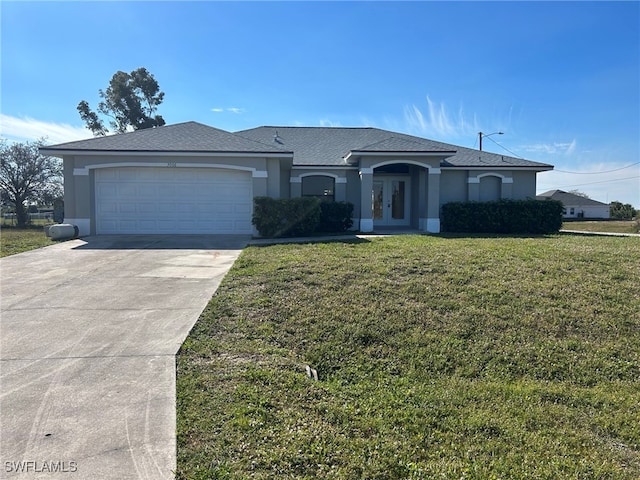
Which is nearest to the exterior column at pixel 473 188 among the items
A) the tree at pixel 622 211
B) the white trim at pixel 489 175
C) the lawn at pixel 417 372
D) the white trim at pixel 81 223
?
the white trim at pixel 489 175

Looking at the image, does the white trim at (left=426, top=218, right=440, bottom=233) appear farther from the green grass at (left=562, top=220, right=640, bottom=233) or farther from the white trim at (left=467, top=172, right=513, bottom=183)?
the green grass at (left=562, top=220, right=640, bottom=233)

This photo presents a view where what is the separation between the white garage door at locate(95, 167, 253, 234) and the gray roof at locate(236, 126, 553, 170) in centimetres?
428

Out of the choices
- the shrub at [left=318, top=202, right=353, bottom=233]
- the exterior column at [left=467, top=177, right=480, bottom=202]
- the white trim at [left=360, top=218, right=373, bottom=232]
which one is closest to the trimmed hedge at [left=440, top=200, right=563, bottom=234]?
the exterior column at [left=467, top=177, right=480, bottom=202]

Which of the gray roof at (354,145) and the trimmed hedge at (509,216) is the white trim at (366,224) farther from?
the trimmed hedge at (509,216)

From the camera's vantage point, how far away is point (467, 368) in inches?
173

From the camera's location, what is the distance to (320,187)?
1777 cm

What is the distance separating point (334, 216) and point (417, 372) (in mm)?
11195

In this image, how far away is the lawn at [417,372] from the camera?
283 cm

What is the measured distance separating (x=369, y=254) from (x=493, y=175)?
1209 cm

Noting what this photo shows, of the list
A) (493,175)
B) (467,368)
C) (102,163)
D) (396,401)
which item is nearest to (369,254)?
(467,368)

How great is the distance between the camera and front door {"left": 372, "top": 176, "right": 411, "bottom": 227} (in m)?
18.7

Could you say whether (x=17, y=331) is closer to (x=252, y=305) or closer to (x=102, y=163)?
(x=252, y=305)

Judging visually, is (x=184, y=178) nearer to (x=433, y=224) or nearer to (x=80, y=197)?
(x=80, y=197)

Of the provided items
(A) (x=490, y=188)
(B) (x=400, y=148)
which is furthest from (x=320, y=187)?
(A) (x=490, y=188)
